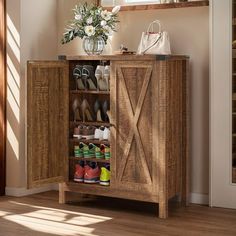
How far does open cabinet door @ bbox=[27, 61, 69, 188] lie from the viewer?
4734 millimetres

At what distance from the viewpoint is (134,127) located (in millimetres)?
4656

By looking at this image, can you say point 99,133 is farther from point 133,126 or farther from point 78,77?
point 78,77

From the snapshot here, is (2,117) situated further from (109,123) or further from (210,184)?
(210,184)

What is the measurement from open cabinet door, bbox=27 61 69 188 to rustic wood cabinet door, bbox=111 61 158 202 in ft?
1.67

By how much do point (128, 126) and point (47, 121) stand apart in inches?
28.1

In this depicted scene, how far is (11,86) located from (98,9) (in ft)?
3.58

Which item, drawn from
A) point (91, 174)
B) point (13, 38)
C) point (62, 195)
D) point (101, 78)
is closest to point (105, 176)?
point (91, 174)

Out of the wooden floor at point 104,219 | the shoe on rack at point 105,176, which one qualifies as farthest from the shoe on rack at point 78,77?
the wooden floor at point 104,219

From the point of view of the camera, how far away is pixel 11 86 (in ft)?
17.5

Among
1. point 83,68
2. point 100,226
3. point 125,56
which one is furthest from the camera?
point 83,68

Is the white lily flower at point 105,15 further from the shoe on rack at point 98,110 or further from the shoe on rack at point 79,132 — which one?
the shoe on rack at point 79,132

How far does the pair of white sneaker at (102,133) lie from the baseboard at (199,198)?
943mm

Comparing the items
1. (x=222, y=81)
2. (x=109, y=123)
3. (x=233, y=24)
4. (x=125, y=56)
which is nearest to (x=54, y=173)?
(x=109, y=123)

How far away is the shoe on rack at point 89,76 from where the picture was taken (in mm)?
4949
